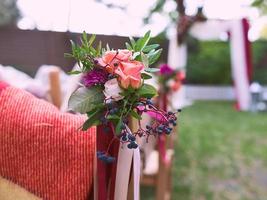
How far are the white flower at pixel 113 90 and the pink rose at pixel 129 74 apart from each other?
0.01 metres

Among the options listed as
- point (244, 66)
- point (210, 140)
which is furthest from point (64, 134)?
point (210, 140)

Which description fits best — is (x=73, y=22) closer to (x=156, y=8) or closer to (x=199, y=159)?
(x=156, y=8)

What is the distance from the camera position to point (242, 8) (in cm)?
314

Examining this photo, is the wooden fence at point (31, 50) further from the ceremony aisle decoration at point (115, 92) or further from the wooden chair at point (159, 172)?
the ceremony aisle decoration at point (115, 92)

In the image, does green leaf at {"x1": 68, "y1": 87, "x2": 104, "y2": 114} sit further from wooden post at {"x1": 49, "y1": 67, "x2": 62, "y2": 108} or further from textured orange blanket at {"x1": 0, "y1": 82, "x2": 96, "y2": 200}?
wooden post at {"x1": 49, "y1": 67, "x2": 62, "y2": 108}

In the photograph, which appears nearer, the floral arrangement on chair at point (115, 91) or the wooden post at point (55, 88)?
the floral arrangement on chair at point (115, 91)

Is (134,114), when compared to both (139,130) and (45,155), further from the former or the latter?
(45,155)

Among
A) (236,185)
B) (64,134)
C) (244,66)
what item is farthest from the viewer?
(244,66)

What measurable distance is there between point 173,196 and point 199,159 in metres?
0.98

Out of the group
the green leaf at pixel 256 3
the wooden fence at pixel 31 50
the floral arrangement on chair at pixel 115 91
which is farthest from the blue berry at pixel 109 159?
the green leaf at pixel 256 3

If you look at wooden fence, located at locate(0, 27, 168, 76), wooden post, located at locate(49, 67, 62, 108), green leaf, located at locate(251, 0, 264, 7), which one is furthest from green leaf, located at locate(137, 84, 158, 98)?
green leaf, located at locate(251, 0, 264, 7)

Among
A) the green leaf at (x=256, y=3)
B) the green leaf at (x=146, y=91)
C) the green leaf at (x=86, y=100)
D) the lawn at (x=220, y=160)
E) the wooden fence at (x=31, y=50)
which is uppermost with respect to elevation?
the green leaf at (x=256, y=3)

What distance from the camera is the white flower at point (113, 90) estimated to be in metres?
0.60

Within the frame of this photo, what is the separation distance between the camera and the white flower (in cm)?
60
